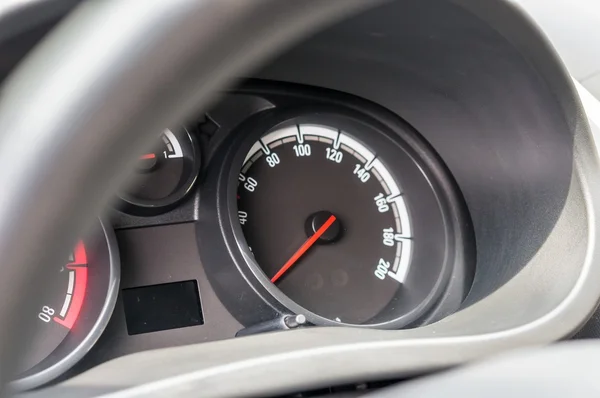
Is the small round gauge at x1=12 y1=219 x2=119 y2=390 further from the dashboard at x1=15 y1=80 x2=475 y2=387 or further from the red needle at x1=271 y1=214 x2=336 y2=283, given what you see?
the red needle at x1=271 y1=214 x2=336 y2=283

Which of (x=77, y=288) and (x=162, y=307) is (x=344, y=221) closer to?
(x=162, y=307)

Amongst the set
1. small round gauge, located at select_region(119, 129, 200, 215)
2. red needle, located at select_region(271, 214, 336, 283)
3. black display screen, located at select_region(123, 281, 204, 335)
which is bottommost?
black display screen, located at select_region(123, 281, 204, 335)

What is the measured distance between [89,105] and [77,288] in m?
0.72

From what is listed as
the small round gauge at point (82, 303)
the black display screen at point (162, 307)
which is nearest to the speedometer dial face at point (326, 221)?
the black display screen at point (162, 307)

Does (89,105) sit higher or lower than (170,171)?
lower

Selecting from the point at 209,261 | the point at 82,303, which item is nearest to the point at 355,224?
the point at 209,261

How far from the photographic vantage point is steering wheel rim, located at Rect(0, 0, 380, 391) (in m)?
0.37

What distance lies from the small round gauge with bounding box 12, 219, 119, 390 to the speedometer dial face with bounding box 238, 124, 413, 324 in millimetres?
240

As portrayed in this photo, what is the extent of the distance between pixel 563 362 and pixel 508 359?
0.19 feet

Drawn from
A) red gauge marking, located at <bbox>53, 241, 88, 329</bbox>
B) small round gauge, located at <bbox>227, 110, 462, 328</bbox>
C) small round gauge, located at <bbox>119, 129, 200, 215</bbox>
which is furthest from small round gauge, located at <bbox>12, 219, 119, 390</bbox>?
small round gauge, located at <bbox>227, 110, 462, 328</bbox>

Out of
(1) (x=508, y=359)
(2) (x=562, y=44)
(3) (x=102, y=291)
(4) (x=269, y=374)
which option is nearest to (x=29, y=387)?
(3) (x=102, y=291)

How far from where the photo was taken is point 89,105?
14.7 inches

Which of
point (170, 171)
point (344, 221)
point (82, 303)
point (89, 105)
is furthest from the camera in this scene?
point (344, 221)

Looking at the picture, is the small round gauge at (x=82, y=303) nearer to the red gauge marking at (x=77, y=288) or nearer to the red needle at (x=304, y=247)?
the red gauge marking at (x=77, y=288)
